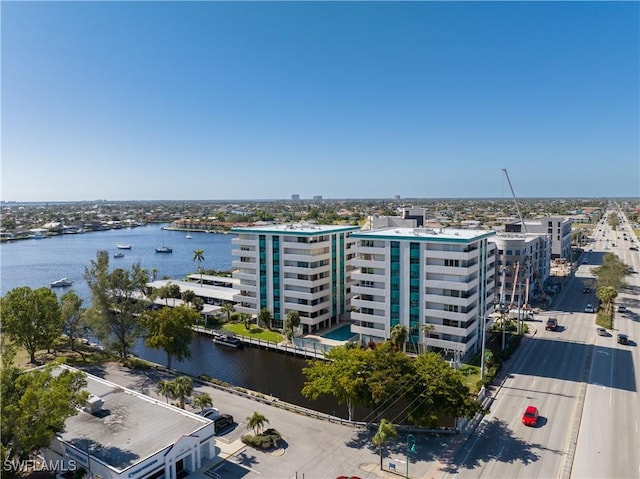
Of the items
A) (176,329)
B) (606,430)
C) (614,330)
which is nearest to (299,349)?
(176,329)

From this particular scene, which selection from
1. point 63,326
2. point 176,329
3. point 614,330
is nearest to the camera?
point 176,329

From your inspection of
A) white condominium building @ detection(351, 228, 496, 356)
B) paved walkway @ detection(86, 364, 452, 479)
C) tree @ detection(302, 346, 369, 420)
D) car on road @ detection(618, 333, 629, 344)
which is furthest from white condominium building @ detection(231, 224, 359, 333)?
car on road @ detection(618, 333, 629, 344)

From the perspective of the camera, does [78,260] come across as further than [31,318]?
Yes

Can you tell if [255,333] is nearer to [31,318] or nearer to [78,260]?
[31,318]

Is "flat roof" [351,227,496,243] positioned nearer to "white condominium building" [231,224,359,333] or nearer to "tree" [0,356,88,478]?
"white condominium building" [231,224,359,333]

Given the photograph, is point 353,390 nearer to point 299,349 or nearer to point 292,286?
point 299,349

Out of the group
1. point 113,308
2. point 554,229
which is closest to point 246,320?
point 113,308
